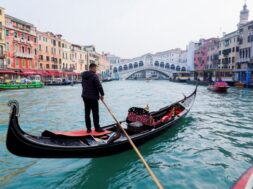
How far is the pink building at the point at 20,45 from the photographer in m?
26.1

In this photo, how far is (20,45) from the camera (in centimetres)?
2823

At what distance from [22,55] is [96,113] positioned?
90.8 feet

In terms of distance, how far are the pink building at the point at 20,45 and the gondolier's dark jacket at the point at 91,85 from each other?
84.3 feet

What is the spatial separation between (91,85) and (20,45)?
92.4 feet

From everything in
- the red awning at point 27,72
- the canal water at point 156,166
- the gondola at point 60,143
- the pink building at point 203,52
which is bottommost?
the canal water at point 156,166

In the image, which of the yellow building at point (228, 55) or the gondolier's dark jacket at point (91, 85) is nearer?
the gondolier's dark jacket at point (91, 85)

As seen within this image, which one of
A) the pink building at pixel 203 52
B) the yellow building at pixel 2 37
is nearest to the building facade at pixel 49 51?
the yellow building at pixel 2 37

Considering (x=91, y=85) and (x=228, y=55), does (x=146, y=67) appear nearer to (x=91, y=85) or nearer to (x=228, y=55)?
(x=228, y=55)

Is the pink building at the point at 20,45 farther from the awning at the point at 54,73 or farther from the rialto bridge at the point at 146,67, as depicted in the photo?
the rialto bridge at the point at 146,67

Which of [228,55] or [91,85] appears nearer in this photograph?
[91,85]

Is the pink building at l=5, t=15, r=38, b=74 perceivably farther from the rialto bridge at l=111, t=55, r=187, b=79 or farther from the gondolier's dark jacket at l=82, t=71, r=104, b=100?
the rialto bridge at l=111, t=55, r=187, b=79

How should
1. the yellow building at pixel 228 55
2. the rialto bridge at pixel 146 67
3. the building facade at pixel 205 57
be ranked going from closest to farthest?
the yellow building at pixel 228 55 < the building facade at pixel 205 57 < the rialto bridge at pixel 146 67

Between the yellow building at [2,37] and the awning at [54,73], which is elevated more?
the yellow building at [2,37]

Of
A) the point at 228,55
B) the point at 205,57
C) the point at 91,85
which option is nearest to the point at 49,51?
the point at 228,55
